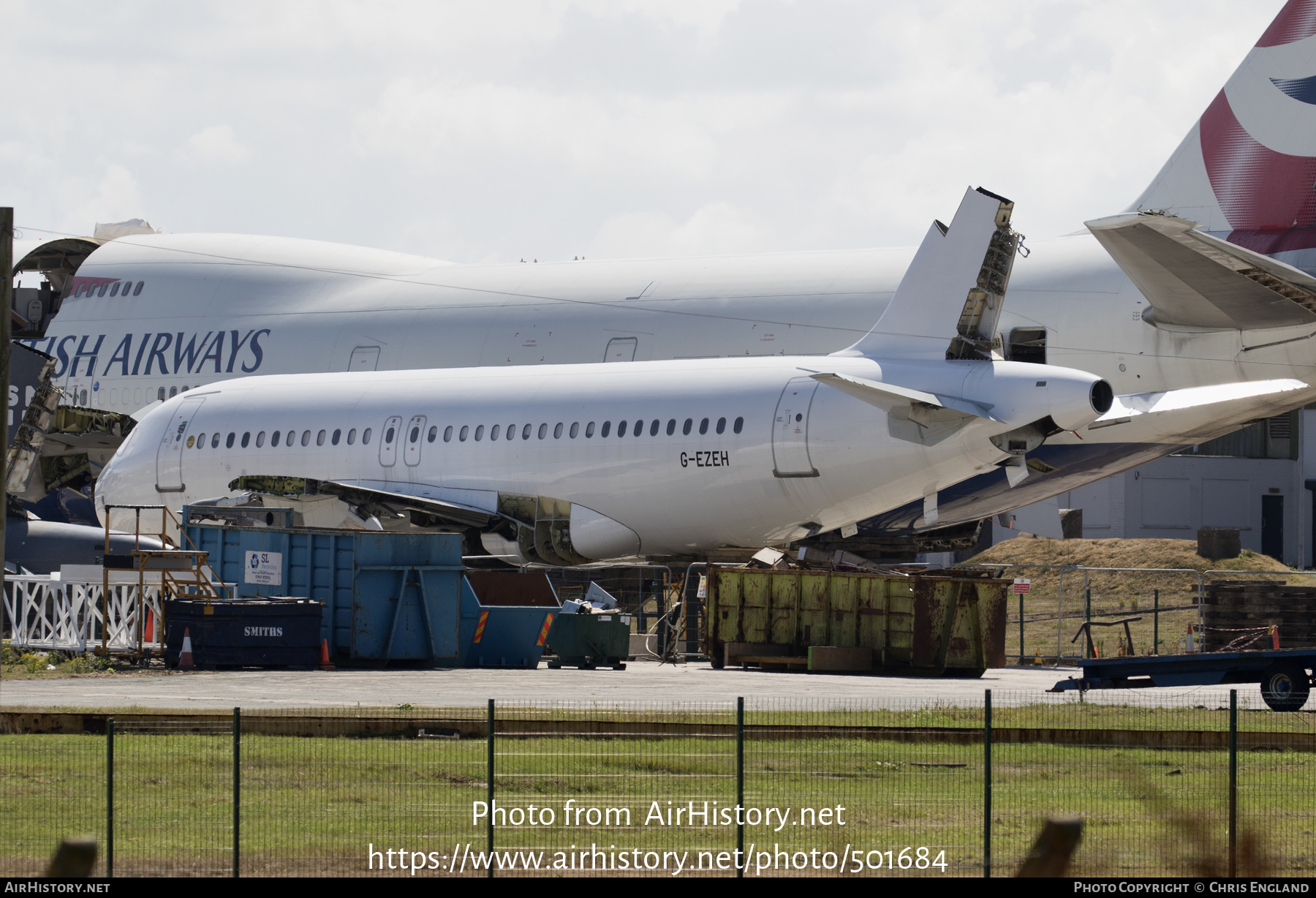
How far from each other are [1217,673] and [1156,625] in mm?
10668

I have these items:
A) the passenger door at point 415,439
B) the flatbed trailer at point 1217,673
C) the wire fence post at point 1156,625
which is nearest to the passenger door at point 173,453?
the passenger door at point 415,439

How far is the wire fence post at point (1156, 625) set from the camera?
29573 millimetres

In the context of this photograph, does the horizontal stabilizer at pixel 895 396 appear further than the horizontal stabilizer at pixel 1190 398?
No

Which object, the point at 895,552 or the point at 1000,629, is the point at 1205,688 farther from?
the point at 895,552

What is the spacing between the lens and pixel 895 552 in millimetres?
30078

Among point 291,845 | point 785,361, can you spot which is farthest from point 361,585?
point 291,845

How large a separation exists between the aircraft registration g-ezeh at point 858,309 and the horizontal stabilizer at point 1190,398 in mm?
35

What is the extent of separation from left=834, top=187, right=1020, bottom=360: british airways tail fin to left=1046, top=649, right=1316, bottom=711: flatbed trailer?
6.07m

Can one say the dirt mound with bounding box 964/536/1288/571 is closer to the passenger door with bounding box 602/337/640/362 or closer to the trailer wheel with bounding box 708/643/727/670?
the passenger door with bounding box 602/337/640/362

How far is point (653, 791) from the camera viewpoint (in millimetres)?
11648

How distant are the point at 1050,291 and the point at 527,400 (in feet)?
28.8

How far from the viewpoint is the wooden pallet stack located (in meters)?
28.5

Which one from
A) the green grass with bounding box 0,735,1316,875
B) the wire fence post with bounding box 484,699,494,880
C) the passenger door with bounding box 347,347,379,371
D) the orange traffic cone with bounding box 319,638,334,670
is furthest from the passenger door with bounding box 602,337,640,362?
the wire fence post with bounding box 484,699,494,880

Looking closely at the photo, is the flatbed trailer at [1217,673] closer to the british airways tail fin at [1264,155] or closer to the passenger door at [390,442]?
the british airways tail fin at [1264,155]
